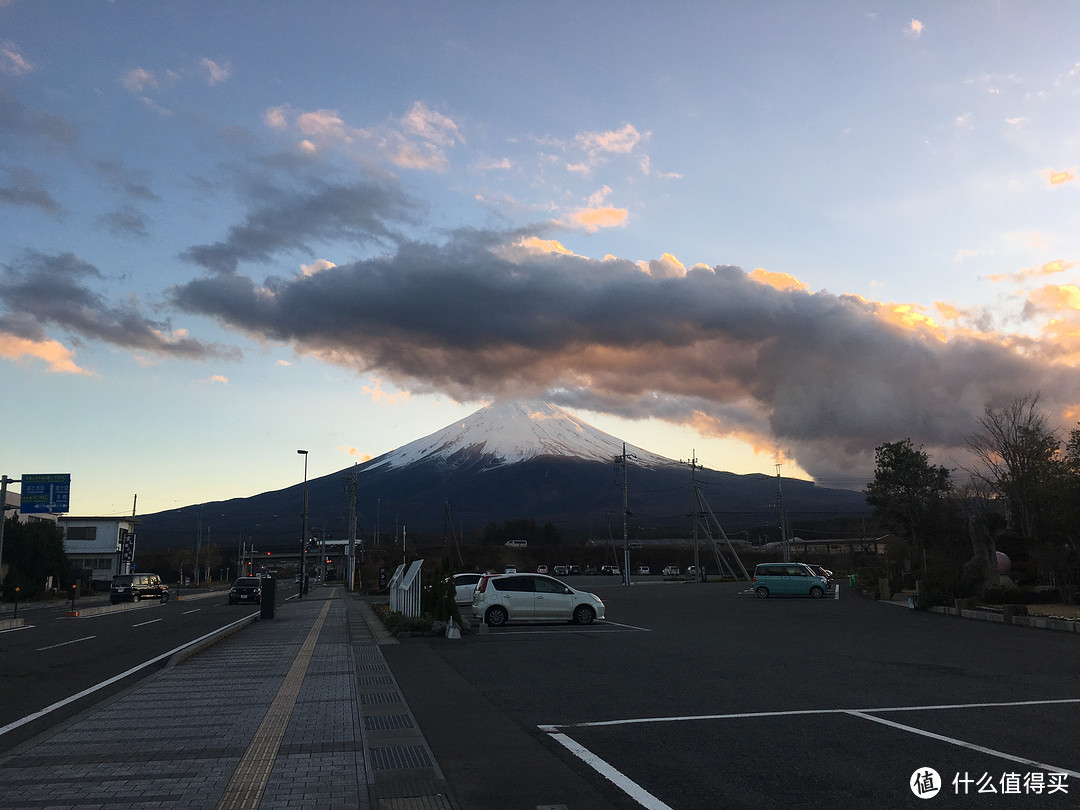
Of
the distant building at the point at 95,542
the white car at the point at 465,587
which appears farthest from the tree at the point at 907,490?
the distant building at the point at 95,542

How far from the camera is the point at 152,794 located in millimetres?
5695

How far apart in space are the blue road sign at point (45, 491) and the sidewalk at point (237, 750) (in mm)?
27637

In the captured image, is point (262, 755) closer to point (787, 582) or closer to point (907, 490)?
point (787, 582)

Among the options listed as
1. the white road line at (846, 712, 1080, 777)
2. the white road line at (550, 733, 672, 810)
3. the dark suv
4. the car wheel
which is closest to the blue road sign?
the dark suv

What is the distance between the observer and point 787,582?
124 feet

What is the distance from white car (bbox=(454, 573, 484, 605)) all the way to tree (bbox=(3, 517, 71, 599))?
35.3 meters

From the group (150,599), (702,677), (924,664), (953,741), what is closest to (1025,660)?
(924,664)

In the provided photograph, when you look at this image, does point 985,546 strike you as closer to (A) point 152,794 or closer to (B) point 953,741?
(B) point 953,741

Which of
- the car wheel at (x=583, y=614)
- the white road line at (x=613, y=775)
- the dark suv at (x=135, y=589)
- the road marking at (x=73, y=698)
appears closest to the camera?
the white road line at (x=613, y=775)

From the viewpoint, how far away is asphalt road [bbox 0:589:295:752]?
32.5 feet

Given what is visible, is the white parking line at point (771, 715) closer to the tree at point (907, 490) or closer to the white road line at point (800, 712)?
the white road line at point (800, 712)

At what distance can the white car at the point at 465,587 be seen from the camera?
97.3 feet
